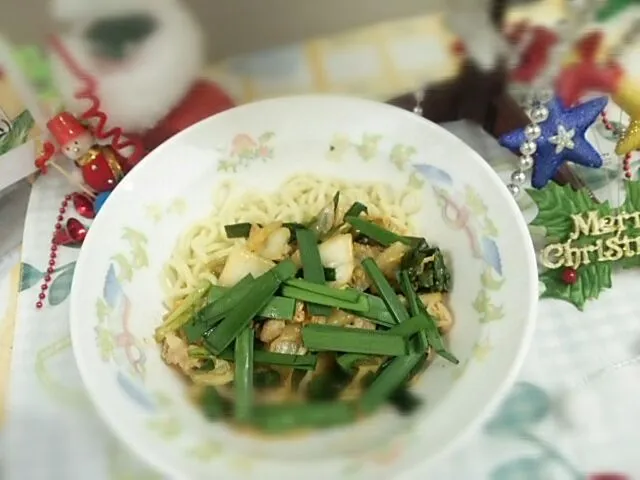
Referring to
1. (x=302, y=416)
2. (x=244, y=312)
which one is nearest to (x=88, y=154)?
(x=244, y=312)

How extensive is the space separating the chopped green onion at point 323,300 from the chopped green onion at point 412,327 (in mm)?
36

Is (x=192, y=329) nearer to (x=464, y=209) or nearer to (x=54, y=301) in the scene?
(x=54, y=301)

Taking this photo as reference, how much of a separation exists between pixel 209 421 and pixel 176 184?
255 mm

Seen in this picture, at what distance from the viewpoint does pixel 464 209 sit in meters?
0.71

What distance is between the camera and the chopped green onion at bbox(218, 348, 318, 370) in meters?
0.66

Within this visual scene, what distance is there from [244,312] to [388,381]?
0.14m

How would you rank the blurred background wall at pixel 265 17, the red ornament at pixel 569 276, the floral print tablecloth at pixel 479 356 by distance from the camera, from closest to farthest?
the blurred background wall at pixel 265 17 → the floral print tablecloth at pixel 479 356 → the red ornament at pixel 569 276

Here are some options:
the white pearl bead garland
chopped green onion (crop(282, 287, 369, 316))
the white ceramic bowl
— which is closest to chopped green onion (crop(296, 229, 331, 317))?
chopped green onion (crop(282, 287, 369, 316))

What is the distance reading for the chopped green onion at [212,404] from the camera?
622 millimetres

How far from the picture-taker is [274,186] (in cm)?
80

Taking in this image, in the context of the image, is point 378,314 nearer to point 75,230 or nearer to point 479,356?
point 479,356

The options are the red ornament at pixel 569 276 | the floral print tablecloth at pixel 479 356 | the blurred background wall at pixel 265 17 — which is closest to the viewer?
the blurred background wall at pixel 265 17

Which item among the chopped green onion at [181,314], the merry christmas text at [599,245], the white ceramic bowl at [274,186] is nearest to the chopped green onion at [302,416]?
the white ceramic bowl at [274,186]

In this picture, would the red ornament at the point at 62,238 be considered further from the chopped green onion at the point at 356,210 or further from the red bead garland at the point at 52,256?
the chopped green onion at the point at 356,210
